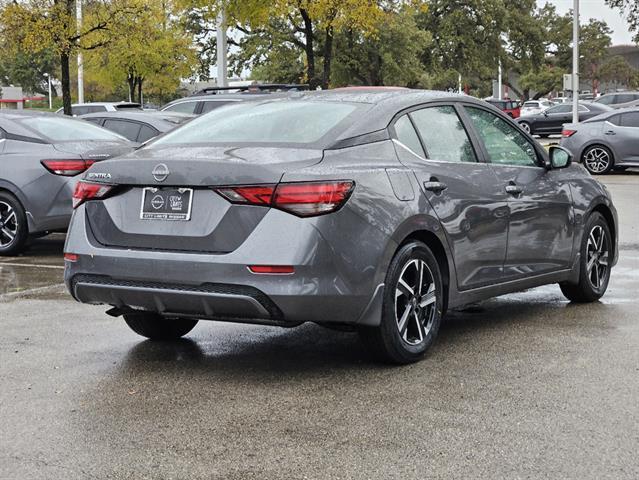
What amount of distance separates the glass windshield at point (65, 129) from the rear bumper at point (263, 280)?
6.24 meters

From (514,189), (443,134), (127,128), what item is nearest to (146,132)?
(127,128)

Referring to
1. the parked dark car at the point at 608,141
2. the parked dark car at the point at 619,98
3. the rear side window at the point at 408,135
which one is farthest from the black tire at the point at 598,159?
the parked dark car at the point at 619,98

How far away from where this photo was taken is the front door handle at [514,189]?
6.94m

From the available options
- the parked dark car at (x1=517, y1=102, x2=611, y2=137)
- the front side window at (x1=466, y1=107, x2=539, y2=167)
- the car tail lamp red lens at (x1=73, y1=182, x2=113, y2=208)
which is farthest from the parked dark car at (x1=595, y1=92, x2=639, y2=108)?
the car tail lamp red lens at (x1=73, y1=182, x2=113, y2=208)

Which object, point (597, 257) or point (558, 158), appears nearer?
point (558, 158)

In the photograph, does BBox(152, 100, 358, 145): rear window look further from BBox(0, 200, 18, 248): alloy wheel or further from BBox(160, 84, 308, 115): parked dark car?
BBox(160, 84, 308, 115): parked dark car

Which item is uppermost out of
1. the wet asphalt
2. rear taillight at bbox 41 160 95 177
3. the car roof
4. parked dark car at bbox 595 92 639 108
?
parked dark car at bbox 595 92 639 108

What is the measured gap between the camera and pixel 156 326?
6.77m

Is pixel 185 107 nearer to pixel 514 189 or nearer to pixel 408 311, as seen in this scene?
pixel 514 189

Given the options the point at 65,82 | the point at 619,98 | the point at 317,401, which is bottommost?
the point at 317,401

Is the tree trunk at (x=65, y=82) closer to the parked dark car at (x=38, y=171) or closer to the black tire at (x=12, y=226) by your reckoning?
the parked dark car at (x=38, y=171)

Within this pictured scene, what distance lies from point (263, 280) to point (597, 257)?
3.70 metres

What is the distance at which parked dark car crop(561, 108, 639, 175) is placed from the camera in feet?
74.2

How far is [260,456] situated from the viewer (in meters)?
4.37
